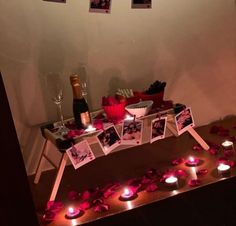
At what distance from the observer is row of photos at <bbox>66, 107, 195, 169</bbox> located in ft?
6.12

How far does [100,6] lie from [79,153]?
2.93 ft

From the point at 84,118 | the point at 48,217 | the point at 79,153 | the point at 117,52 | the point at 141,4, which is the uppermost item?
the point at 141,4

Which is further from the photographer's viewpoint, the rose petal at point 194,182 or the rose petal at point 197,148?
the rose petal at point 197,148

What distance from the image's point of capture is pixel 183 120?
2117 millimetres

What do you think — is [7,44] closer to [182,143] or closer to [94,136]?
[94,136]

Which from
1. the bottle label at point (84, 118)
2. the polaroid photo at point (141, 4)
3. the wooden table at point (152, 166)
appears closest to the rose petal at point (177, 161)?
the wooden table at point (152, 166)

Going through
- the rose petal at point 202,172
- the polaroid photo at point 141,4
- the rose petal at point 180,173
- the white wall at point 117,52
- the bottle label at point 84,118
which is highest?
the polaroid photo at point 141,4

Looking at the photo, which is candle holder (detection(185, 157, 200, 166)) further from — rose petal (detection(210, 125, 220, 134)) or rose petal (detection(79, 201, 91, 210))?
rose petal (detection(79, 201, 91, 210))

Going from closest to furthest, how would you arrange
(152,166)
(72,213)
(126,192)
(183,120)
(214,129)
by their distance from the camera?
(72,213) < (126,192) < (183,120) < (152,166) < (214,129)

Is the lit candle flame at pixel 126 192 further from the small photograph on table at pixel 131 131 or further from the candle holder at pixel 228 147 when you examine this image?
the candle holder at pixel 228 147

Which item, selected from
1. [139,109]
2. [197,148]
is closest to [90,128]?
[139,109]

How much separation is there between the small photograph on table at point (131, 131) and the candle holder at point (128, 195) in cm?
24

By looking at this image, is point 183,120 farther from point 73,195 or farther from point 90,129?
point 73,195

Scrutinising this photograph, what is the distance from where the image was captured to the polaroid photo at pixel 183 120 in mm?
2100
